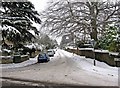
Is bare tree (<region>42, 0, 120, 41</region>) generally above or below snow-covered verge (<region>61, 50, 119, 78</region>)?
Answer: above

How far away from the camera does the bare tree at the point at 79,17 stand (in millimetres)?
37531

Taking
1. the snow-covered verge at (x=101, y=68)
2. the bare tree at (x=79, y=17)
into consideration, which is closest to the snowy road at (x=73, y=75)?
the snow-covered verge at (x=101, y=68)

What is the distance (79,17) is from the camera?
39.3 m

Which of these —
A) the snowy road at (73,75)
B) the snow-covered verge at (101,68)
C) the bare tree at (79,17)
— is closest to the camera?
the snowy road at (73,75)

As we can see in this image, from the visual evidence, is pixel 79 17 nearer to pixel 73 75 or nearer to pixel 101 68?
pixel 101 68

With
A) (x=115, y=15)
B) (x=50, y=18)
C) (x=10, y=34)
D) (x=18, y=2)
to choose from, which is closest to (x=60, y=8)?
(x=50, y=18)

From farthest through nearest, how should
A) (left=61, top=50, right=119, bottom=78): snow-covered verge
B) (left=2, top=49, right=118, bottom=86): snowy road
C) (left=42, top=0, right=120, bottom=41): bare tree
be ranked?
(left=42, top=0, right=120, bottom=41): bare tree, (left=61, top=50, right=119, bottom=78): snow-covered verge, (left=2, top=49, right=118, bottom=86): snowy road

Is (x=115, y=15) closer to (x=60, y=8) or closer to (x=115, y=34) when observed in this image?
(x=60, y=8)

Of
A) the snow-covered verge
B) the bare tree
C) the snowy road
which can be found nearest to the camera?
the snowy road

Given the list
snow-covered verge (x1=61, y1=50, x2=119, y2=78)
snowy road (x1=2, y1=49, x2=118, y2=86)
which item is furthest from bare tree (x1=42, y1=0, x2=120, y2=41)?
snowy road (x1=2, y1=49, x2=118, y2=86)

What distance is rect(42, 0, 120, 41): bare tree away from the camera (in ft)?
123

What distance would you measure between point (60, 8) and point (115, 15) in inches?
312

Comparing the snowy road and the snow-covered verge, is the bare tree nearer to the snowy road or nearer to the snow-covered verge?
the snow-covered verge

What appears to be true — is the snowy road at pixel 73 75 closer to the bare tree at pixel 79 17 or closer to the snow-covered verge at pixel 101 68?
the snow-covered verge at pixel 101 68
